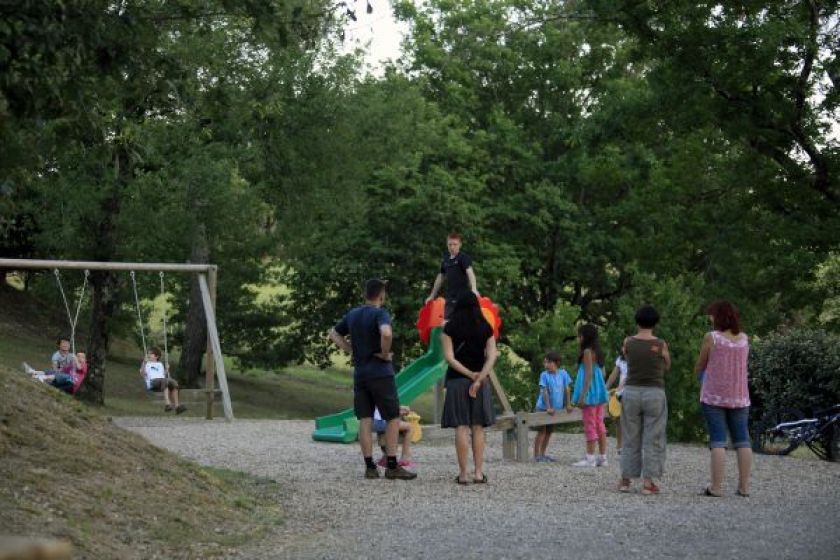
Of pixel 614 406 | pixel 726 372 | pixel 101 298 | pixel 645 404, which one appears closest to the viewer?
pixel 726 372

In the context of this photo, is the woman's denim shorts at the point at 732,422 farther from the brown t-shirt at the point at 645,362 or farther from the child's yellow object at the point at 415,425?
the child's yellow object at the point at 415,425

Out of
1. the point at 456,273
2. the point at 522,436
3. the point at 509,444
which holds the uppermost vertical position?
the point at 456,273

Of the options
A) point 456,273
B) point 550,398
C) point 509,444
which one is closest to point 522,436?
point 509,444

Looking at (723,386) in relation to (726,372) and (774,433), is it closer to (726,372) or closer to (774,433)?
(726,372)

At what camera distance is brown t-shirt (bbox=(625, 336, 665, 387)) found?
12.6 meters

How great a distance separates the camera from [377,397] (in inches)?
531

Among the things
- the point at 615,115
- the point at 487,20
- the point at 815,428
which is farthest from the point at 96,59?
the point at 487,20

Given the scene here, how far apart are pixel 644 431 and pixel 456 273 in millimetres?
4824

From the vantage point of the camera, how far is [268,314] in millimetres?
42062

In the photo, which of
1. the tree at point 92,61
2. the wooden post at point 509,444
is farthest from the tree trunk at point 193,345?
the tree at point 92,61

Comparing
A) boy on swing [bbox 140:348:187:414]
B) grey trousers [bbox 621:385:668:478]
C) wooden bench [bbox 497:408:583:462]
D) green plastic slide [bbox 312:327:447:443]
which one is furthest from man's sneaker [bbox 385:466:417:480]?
boy on swing [bbox 140:348:187:414]

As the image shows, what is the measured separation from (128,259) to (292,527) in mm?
23601

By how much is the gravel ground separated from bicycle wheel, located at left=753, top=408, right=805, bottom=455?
95 centimetres

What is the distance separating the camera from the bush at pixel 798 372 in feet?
58.9
